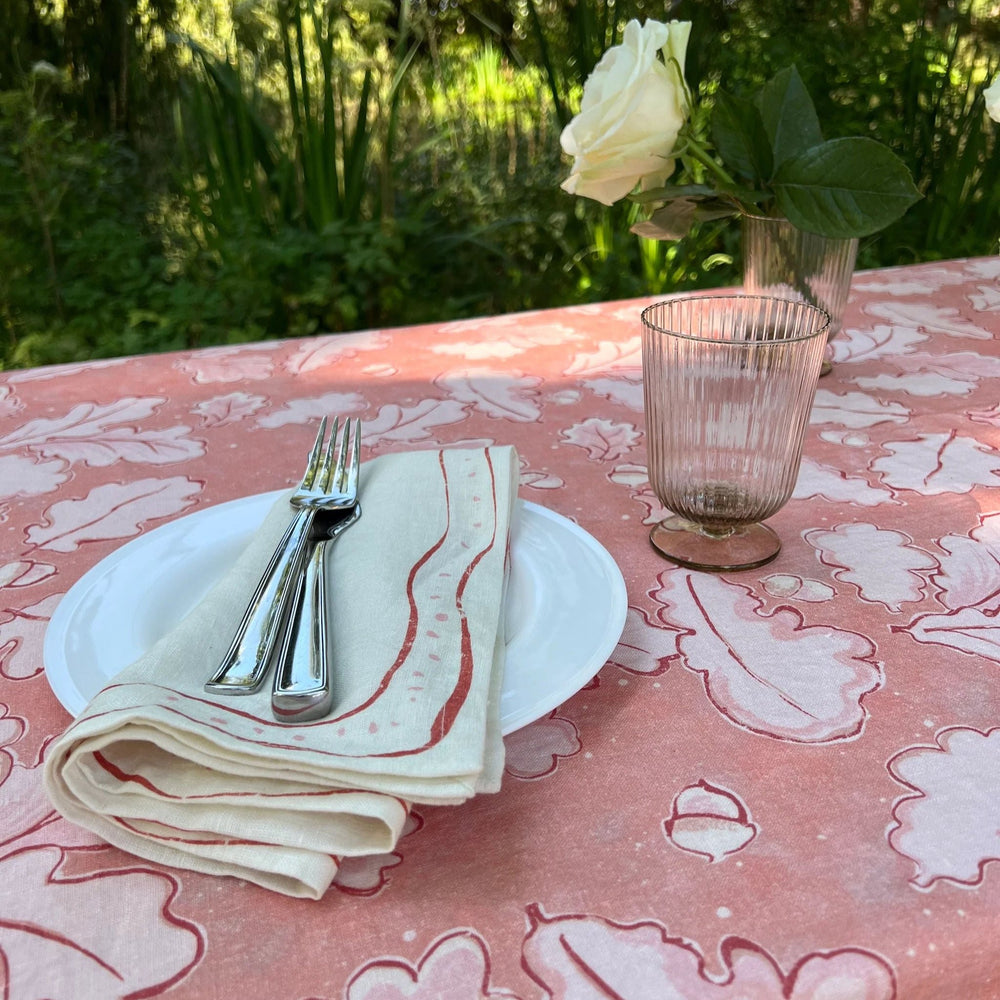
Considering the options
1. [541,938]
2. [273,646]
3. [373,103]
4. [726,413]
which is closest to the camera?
[541,938]

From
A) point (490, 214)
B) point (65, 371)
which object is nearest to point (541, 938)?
point (65, 371)

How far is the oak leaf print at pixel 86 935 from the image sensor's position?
1.10ft

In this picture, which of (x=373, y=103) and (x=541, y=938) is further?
(x=373, y=103)

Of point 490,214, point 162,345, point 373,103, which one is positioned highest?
point 373,103

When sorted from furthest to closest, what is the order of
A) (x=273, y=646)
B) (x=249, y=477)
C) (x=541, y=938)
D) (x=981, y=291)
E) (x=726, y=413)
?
(x=981, y=291) → (x=249, y=477) → (x=726, y=413) → (x=273, y=646) → (x=541, y=938)

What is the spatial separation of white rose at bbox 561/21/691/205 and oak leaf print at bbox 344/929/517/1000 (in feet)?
1.88

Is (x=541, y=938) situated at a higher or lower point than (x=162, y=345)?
higher

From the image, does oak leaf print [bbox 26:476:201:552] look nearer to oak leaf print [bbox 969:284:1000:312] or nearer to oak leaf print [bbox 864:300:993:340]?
oak leaf print [bbox 864:300:993:340]

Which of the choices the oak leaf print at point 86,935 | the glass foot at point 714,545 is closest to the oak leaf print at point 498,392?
the glass foot at point 714,545

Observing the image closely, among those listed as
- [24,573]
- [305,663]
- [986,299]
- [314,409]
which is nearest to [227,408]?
[314,409]

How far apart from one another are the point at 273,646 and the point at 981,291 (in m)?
1.05

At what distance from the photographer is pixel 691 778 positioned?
0.42 metres

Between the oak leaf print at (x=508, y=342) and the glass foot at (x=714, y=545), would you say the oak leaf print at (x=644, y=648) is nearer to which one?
the glass foot at (x=714, y=545)

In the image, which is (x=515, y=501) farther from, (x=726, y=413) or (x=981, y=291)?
(x=981, y=291)
